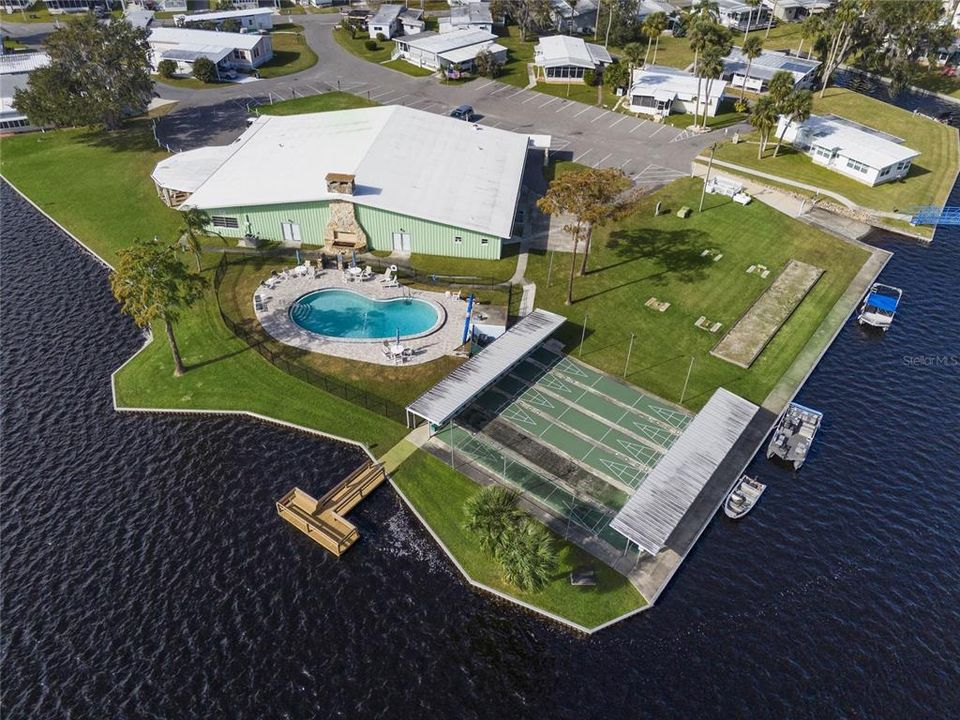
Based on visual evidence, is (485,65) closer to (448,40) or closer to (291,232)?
(448,40)

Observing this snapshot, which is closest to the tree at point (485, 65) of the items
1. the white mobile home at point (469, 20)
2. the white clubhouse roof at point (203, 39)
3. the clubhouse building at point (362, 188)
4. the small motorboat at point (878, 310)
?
the white mobile home at point (469, 20)

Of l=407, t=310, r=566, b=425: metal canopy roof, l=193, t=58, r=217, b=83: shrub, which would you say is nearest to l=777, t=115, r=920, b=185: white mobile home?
l=407, t=310, r=566, b=425: metal canopy roof

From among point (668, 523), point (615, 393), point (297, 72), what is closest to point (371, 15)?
point (297, 72)

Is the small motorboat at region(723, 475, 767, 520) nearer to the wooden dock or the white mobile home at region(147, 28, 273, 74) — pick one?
the wooden dock

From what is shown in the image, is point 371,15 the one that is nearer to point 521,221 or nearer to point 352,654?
point 521,221

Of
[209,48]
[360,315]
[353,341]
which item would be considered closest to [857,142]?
[360,315]

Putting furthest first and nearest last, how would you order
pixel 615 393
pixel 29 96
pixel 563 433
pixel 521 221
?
pixel 29 96
pixel 521 221
pixel 615 393
pixel 563 433
